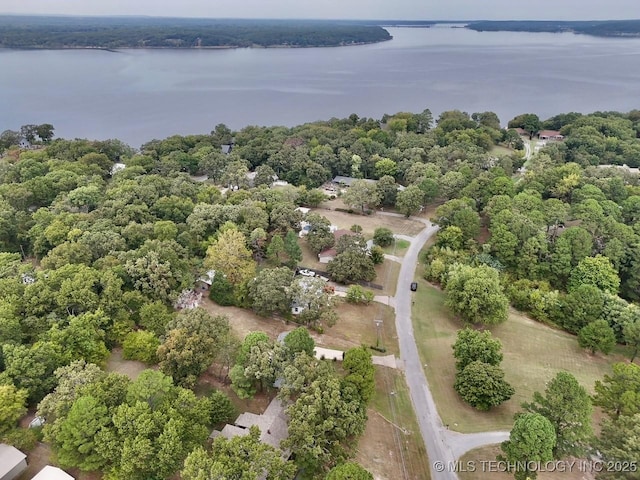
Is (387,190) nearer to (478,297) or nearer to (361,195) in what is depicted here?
(361,195)

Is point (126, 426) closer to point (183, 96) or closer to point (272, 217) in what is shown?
point (272, 217)

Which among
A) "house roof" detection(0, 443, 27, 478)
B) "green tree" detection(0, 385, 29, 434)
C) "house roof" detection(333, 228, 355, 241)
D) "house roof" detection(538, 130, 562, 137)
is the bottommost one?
"house roof" detection(0, 443, 27, 478)

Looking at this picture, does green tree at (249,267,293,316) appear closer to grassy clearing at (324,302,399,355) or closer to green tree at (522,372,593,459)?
grassy clearing at (324,302,399,355)

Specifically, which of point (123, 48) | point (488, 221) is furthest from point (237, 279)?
point (123, 48)

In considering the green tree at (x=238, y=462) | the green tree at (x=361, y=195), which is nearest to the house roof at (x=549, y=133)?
the green tree at (x=361, y=195)

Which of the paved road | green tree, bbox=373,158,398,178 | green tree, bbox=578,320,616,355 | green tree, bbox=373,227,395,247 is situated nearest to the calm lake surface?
the paved road

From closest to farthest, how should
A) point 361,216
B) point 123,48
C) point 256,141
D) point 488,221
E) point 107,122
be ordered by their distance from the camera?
1. point 488,221
2. point 361,216
3. point 256,141
4. point 107,122
5. point 123,48
